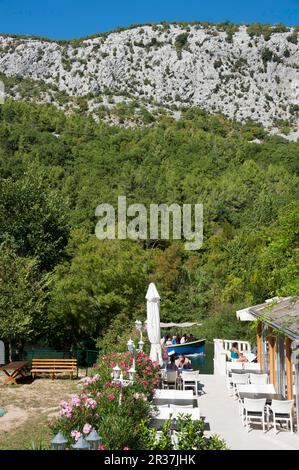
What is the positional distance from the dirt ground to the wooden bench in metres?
0.25

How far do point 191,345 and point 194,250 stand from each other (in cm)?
1873

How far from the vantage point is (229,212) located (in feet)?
138

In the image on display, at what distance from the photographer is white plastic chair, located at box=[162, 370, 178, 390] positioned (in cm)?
1235

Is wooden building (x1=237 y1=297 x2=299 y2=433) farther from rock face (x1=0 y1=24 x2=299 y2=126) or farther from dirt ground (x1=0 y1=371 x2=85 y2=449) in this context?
rock face (x1=0 y1=24 x2=299 y2=126)

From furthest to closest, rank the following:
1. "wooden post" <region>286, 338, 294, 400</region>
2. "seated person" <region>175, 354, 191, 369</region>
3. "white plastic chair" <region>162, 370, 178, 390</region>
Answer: "seated person" <region>175, 354, 191, 369</region>, "white plastic chair" <region>162, 370, 178, 390</region>, "wooden post" <region>286, 338, 294, 400</region>

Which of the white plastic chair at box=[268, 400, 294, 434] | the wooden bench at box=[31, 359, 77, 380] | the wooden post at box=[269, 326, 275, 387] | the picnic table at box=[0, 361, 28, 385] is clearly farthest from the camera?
the wooden bench at box=[31, 359, 77, 380]

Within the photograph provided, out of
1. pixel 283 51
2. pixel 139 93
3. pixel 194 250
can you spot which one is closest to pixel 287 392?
pixel 194 250

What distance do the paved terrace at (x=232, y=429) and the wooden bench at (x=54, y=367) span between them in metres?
4.71

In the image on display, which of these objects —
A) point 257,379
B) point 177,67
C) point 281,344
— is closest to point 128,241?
point 257,379

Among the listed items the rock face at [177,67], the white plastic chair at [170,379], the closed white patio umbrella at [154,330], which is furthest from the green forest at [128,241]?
the rock face at [177,67]

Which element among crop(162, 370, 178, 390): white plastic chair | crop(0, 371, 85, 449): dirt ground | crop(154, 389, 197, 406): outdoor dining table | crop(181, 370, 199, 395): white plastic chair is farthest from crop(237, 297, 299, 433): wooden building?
crop(0, 371, 85, 449): dirt ground

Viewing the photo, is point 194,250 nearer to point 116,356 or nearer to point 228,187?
point 228,187

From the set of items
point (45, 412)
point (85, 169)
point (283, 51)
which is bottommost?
point (45, 412)

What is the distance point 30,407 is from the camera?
11719mm
